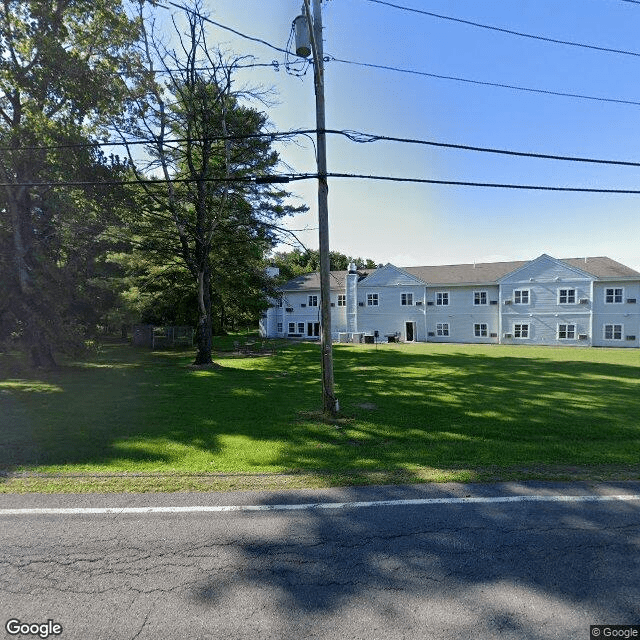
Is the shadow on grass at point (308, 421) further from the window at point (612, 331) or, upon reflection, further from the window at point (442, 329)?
the window at point (442, 329)

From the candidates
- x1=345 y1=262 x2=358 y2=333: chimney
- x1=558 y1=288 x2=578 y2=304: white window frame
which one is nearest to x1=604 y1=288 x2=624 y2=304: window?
x1=558 y1=288 x2=578 y2=304: white window frame

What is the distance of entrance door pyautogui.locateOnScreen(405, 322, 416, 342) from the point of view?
136ft

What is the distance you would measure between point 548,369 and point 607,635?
18241 mm

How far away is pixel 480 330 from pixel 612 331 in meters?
10.7

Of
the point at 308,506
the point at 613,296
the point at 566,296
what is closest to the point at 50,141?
the point at 308,506

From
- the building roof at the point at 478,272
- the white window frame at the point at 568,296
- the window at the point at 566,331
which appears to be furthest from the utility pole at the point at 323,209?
the white window frame at the point at 568,296

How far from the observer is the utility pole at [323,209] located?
344 inches

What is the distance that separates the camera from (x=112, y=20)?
15602 millimetres

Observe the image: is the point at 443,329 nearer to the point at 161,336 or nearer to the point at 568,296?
the point at 568,296

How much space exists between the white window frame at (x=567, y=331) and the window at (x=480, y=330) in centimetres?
624

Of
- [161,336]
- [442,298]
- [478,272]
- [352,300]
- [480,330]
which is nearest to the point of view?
[161,336]

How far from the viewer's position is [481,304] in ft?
129

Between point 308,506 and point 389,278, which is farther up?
point 389,278

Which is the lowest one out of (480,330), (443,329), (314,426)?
(314,426)
